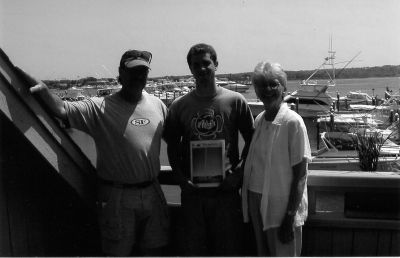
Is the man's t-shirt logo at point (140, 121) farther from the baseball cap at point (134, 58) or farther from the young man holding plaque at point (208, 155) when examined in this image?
the baseball cap at point (134, 58)

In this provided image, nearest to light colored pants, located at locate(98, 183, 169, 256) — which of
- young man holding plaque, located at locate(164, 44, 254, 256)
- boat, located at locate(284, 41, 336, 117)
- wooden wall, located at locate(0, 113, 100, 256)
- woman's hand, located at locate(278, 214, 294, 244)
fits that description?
young man holding plaque, located at locate(164, 44, 254, 256)

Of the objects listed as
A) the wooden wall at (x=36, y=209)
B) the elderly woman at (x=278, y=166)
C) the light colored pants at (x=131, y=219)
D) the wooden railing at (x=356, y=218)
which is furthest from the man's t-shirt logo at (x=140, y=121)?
the wooden railing at (x=356, y=218)

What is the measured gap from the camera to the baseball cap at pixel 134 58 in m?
3.38

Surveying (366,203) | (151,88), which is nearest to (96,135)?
(366,203)

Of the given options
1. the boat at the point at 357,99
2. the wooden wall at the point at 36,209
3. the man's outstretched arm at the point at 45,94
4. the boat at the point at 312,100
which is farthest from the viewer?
the boat at the point at 357,99

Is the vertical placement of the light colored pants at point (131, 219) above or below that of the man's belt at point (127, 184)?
below

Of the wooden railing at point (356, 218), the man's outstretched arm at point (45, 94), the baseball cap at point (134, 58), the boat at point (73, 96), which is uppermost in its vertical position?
the baseball cap at point (134, 58)

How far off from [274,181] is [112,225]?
3.73ft

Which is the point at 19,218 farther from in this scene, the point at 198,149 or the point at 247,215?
the point at 247,215

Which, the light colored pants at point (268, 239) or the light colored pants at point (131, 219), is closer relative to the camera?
the light colored pants at point (268, 239)

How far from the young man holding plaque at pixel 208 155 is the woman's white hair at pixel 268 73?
1.05 feet

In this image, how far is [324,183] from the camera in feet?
11.7

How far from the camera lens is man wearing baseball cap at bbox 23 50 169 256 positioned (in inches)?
130

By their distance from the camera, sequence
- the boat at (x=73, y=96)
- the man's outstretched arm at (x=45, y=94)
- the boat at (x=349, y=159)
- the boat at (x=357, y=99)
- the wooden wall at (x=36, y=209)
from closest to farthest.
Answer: the man's outstretched arm at (x=45, y=94)
the wooden wall at (x=36, y=209)
the boat at (x=349, y=159)
the boat at (x=73, y=96)
the boat at (x=357, y=99)
